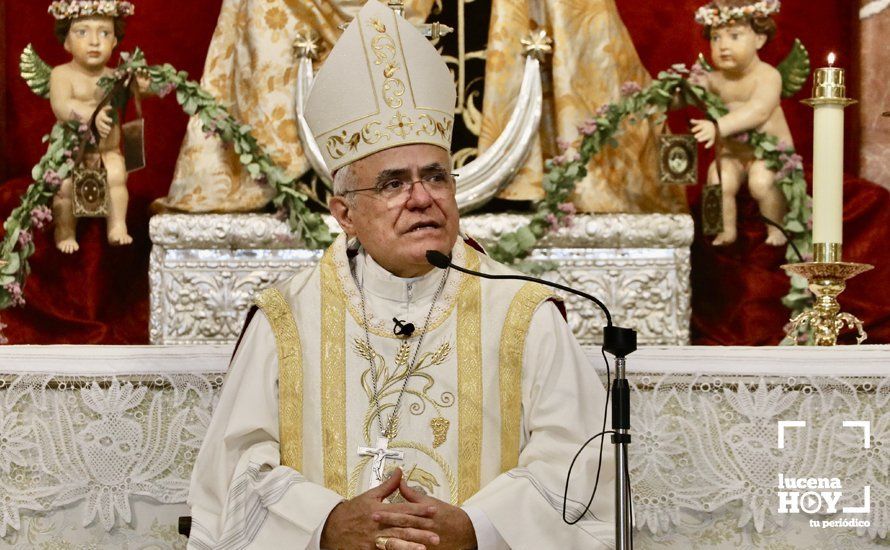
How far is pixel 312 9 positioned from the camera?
504 centimetres

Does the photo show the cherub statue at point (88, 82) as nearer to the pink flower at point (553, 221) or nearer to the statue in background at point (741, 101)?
the pink flower at point (553, 221)

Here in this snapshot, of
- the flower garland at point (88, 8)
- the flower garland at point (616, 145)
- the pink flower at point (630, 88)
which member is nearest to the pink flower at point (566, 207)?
the flower garland at point (616, 145)

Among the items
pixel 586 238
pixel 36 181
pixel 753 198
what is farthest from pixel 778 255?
pixel 36 181

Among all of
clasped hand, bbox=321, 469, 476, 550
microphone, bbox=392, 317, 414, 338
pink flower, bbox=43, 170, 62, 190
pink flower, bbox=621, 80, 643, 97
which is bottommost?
clasped hand, bbox=321, 469, 476, 550

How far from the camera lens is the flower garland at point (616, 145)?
15.6ft

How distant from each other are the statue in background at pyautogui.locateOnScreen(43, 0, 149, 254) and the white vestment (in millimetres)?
1321

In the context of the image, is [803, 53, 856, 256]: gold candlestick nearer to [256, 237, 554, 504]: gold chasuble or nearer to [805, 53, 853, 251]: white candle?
[805, 53, 853, 251]: white candle

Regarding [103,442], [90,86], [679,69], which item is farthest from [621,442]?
[90,86]

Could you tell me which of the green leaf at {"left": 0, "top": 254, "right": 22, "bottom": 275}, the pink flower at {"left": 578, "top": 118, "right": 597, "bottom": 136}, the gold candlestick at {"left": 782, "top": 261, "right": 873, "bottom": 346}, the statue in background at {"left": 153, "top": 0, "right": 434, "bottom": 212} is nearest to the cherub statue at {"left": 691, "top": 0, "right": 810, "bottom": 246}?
the pink flower at {"left": 578, "top": 118, "right": 597, "bottom": 136}

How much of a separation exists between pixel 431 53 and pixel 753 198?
61.8 inches

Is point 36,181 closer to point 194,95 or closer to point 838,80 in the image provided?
point 194,95

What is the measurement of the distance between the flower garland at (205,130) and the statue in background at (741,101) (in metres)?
1.22

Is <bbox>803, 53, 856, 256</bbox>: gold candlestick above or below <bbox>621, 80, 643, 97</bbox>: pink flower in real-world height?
below

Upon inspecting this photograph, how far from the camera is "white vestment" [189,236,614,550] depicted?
355 centimetres
